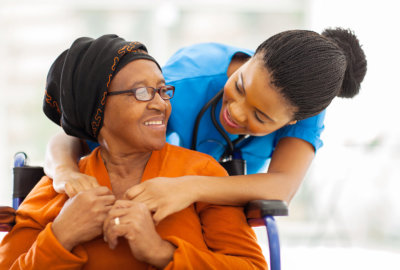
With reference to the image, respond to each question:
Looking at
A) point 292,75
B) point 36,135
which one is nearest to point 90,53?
point 292,75

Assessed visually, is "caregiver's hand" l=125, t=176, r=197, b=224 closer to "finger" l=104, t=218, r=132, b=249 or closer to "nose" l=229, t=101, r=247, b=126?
"finger" l=104, t=218, r=132, b=249

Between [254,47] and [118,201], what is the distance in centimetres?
349

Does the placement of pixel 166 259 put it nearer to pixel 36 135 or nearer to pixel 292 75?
pixel 292 75

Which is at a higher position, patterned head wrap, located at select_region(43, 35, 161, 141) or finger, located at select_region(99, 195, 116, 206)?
patterned head wrap, located at select_region(43, 35, 161, 141)

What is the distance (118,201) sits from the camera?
1147 millimetres

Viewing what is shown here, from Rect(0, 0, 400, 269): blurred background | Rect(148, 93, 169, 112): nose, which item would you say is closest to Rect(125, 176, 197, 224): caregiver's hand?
Rect(148, 93, 169, 112): nose

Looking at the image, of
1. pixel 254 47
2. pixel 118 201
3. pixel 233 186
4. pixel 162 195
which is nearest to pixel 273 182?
pixel 233 186

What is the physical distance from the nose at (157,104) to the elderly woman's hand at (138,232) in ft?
0.95

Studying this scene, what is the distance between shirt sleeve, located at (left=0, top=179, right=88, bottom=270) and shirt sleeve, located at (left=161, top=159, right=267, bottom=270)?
0.27m

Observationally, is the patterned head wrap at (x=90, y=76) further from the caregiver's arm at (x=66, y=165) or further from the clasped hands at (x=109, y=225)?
the clasped hands at (x=109, y=225)

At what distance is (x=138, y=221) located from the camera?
1.11 meters

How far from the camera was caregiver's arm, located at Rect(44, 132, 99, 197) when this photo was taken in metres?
1.22

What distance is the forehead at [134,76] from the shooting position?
126 centimetres

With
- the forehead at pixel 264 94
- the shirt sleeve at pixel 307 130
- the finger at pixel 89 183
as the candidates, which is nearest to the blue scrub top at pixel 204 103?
the shirt sleeve at pixel 307 130
